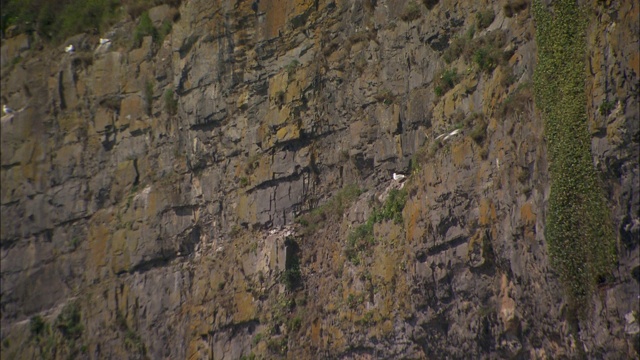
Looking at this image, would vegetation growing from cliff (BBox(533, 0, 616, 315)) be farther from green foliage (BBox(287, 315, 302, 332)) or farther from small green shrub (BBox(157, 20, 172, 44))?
small green shrub (BBox(157, 20, 172, 44))

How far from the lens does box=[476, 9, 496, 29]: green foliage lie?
52.7 feet

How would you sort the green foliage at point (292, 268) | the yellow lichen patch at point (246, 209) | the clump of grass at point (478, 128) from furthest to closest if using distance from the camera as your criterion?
the yellow lichen patch at point (246, 209) → the green foliage at point (292, 268) → the clump of grass at point (478, 128)

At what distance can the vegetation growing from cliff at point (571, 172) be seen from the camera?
43.0 feet

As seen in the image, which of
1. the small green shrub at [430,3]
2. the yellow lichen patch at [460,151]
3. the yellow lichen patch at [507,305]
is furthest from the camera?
the small green shrub at [430,3]

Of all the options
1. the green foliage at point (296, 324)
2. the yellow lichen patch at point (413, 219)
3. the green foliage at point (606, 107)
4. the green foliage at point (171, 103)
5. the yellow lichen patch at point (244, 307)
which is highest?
the green foliage at point (171, 103)

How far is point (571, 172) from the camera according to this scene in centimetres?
1345

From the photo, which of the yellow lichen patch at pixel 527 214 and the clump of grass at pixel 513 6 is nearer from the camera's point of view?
the yellow lichen patch at pixel 527 214

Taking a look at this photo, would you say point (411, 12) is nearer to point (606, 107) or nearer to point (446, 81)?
point (446, 81)

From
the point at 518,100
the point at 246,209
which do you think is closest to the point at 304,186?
the point at 246,209

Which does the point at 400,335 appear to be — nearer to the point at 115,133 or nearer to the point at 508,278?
the point at 508,278

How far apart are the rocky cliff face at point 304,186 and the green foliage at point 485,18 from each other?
3.0 inches

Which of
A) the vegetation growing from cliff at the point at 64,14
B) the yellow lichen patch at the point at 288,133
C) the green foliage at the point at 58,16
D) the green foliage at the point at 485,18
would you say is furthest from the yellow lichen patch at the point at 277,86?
the green foliage at the point at 58,16

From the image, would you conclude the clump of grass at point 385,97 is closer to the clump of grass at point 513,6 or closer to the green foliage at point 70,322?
the clump of grass at point 513,6

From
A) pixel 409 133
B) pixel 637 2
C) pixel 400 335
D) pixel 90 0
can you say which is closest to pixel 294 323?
pixel 400 335
